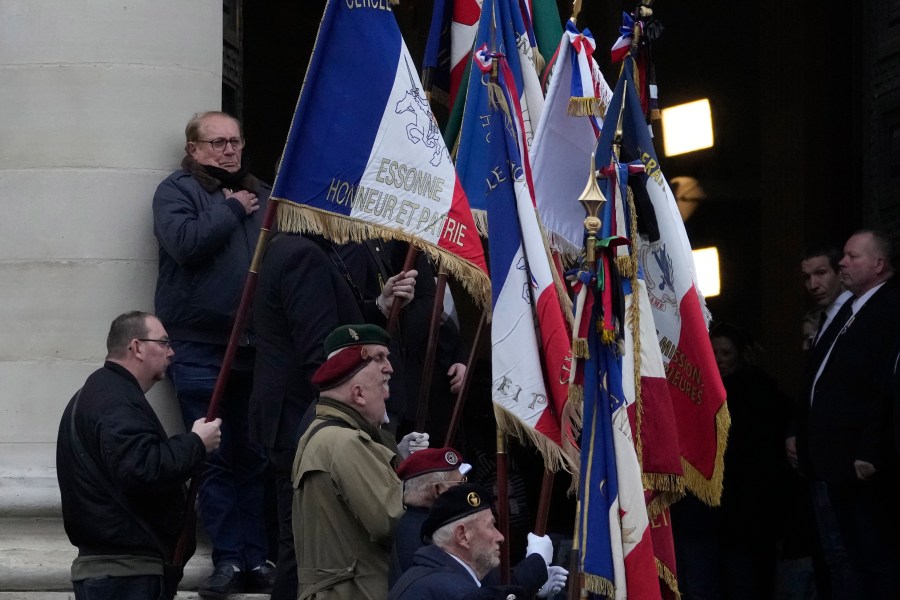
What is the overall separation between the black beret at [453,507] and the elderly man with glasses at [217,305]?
7.90ft

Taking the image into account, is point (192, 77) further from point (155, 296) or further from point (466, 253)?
point (466, 253)

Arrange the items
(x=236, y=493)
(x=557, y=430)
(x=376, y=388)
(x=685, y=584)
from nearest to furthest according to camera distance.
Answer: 1. (x=376, y=388)
2. (x=557, y=430)
3. (x=236, y=493)
4. (x=685, y=584)

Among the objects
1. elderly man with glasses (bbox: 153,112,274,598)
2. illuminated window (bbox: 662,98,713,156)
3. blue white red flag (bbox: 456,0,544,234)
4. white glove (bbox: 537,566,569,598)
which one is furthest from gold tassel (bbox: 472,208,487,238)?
illuminated window (bbox: 662,98,713,156)

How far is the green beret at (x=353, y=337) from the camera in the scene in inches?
268

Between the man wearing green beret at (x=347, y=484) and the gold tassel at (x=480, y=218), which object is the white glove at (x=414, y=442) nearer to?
the man wearing green beret at (x=347, y=484)

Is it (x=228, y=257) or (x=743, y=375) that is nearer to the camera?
(x=228, y=257)

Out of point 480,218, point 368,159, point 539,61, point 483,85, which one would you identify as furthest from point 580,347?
point 539,61

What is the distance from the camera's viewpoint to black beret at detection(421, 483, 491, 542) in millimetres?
5836

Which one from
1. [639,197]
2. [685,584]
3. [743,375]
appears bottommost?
[685,584]

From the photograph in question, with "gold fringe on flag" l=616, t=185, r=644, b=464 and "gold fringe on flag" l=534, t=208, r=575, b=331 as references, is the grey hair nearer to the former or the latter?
Result: "gold fringe on flag" l=616, t=185, r=644, b=464

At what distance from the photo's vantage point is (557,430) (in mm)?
7227

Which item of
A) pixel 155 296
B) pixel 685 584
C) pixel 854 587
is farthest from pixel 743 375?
pixel 155 296

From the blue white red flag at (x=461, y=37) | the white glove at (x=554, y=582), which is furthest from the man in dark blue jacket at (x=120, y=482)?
the blue white red flag at (x=461, y=37)

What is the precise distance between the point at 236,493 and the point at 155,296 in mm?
1079
